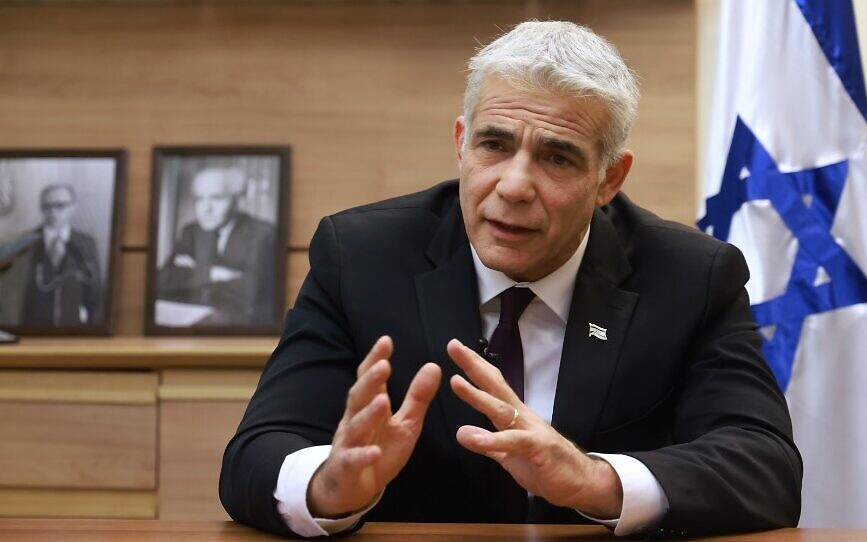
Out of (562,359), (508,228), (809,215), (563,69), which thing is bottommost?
(562,359)

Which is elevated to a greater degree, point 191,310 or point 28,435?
point 191,310

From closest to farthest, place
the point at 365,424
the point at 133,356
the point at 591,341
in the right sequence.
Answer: the point at 365,424 → the point at 591,341 → the point at 133,356

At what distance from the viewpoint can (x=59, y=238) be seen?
428 cm

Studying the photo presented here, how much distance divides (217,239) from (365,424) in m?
2.79

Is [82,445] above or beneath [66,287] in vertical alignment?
beneath

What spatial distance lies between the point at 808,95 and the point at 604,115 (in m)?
1.45

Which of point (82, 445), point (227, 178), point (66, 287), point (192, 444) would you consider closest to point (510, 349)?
point (192, 444)

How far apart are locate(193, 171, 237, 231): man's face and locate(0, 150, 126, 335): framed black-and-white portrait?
314mm

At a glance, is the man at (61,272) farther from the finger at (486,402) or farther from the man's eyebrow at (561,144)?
the finger at (486,402)

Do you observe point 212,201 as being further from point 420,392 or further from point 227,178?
point 420,392

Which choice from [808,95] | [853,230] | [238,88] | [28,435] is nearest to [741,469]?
[853,230]

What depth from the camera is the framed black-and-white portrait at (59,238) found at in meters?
4.22

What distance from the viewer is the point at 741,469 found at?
1878mm

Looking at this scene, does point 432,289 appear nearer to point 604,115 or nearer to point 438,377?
point 604,115
